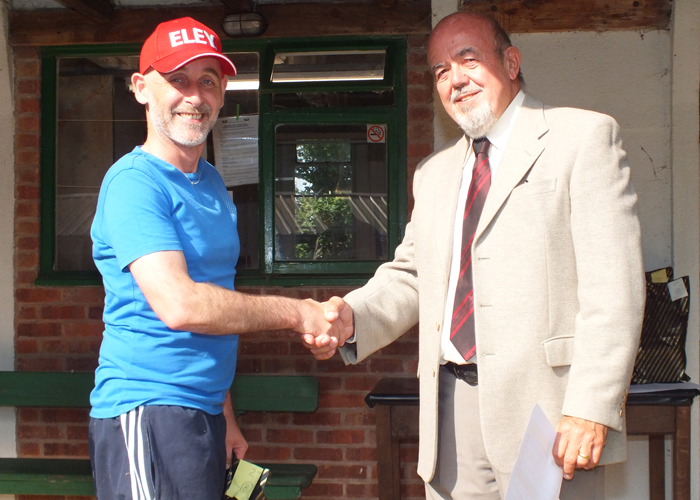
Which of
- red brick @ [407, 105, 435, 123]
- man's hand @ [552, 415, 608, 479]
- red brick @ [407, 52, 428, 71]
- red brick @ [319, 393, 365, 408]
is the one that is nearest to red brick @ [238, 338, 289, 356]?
red brick @ [319, 393, 365, 408]

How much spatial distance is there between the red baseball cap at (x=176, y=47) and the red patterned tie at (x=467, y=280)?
0.98m

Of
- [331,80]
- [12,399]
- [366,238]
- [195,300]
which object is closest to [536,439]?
[195,300]

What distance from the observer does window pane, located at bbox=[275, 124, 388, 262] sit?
13.5 ft

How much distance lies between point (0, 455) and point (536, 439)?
11.9 feet

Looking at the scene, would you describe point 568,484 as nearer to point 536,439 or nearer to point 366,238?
point 536,439

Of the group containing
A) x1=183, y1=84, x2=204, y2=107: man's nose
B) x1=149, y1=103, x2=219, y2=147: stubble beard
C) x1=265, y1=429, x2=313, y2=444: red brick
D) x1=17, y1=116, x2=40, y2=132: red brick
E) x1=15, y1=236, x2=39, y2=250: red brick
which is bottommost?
x1=265, y1=429, x2=313, y2=444: red brick

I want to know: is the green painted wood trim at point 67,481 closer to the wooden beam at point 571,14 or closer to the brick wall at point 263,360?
the brick wall at point 263,360

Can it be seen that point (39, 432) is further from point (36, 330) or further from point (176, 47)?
point (176, 47)

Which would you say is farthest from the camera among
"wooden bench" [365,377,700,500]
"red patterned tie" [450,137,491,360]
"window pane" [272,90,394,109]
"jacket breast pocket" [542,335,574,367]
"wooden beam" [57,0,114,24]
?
"window pane" [272,90,394,109]

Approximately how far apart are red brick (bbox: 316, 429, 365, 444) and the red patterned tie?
202 centimetres

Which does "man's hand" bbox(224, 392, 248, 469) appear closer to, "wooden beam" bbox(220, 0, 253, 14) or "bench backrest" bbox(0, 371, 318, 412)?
"bench backrest" bbox(0, 371, 318, 412)

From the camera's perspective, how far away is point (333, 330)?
7.85 ft

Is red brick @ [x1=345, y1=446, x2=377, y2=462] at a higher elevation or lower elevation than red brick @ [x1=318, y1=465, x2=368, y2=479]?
higher

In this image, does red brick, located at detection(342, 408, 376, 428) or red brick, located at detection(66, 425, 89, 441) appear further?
red brick, located at detection(66, 425, 89, 441)
